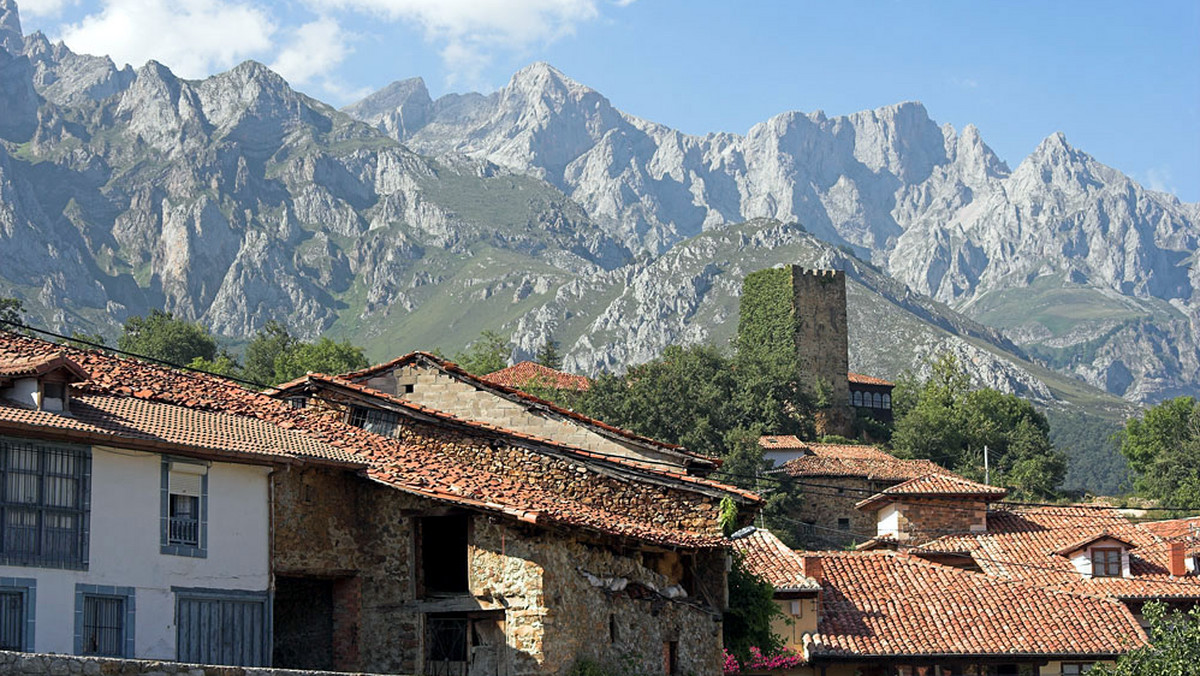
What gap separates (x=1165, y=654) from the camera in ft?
117

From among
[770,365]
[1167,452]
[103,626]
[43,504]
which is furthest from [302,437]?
[1167,452]

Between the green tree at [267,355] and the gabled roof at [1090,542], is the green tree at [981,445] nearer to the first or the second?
the gabled roof at [1090,542]

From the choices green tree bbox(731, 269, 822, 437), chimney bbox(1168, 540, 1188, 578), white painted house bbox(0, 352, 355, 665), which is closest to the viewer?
white painted house bbox(0, 352, 355, 665)

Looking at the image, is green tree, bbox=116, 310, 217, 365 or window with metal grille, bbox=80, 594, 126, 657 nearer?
window with metal grille, bbox=80, 594, 126, 657

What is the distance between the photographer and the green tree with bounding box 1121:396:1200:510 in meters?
103

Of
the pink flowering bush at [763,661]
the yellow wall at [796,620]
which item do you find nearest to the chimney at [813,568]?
the yellow wall at [796,620]

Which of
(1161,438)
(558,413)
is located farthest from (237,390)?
(1161,438)

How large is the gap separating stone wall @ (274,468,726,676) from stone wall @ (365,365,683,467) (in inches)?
194

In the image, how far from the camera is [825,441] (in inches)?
4274

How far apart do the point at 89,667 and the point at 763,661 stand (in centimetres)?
2242

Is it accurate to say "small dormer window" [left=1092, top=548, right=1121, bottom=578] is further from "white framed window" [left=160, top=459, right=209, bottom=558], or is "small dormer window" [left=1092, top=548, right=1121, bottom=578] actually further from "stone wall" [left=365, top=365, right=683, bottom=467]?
"white framed window" [left=160, top=459, right=209, bottom=558]

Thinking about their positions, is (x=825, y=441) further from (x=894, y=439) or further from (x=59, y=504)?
(x=59, y=504)

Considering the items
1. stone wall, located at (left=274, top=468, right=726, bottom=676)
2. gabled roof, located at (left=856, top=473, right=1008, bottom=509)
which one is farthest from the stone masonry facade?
stone wall, located at (left=274, top=468, right=726, bottom=676)

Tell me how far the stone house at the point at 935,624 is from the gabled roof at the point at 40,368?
20820mm
